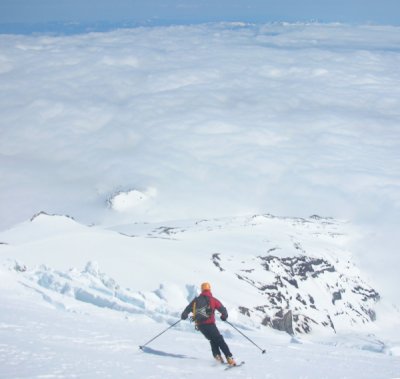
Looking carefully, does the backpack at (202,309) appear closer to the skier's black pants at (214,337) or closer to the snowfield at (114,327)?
the skier's black pants at (214,337)

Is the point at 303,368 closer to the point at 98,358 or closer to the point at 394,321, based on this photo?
the point at 98,358

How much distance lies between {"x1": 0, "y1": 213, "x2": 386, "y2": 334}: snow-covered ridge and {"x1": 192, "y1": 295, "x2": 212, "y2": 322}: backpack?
33.6 ft

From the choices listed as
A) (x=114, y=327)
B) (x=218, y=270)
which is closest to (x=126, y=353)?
(x=114, y=327)

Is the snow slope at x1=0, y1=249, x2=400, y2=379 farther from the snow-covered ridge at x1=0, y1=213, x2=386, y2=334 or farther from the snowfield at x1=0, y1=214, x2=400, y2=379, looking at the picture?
the snow-covered ridge at x1=0, y1=213, x2=386, y2=334

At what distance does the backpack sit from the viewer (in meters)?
14.8

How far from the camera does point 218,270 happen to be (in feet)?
243

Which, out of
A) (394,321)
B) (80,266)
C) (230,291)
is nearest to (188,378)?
(80,266)

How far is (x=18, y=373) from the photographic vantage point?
38.6 feet

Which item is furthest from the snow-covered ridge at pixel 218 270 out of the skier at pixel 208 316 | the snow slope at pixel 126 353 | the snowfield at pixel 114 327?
the skier at pixel 208 316

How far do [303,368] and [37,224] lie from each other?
2248 inches

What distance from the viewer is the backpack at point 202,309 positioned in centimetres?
1483

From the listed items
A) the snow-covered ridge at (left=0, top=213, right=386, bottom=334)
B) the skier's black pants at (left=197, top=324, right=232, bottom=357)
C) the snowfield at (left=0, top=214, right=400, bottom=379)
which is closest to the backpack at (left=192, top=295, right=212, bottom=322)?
the skier's black pants at (left=197, top=324, right=232, bottom=357)

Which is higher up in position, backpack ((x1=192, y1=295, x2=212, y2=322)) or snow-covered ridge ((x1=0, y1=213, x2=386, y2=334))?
snow-covered ridge ((x1=0, y1=213, x2=386, y2=334))

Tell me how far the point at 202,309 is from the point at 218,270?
59.9 meters
